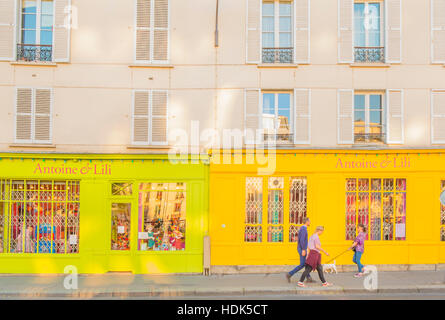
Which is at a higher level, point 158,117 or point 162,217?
point 158,117

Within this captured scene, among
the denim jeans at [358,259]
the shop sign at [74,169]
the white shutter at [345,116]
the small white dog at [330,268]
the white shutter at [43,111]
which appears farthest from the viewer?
the white shutter at [345,116]

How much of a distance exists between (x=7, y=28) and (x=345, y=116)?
33.6 ft

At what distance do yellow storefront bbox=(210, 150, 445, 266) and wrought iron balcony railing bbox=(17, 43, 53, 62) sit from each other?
5.87m

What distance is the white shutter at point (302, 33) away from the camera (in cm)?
1323

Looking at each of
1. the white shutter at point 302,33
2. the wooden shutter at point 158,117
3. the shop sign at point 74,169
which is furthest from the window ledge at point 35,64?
the white shutter at point 302,33

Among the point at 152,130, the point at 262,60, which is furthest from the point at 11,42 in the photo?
the point at 262,60

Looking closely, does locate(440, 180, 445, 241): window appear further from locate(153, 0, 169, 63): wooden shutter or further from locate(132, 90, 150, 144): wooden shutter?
locate(153, 0, 169, 63): wooden shutter

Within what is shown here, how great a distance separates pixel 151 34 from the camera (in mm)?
13266

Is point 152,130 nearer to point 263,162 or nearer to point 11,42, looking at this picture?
point 263,162

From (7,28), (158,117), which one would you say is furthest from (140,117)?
(7,28)

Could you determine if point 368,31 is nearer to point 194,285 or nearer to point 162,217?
point 162,217

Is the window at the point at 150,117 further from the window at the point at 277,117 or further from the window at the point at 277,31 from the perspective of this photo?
the window at the point at 277,31

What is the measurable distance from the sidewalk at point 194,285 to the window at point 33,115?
13.1 ft

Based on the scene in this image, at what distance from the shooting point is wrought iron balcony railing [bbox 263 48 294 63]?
43.9ft
